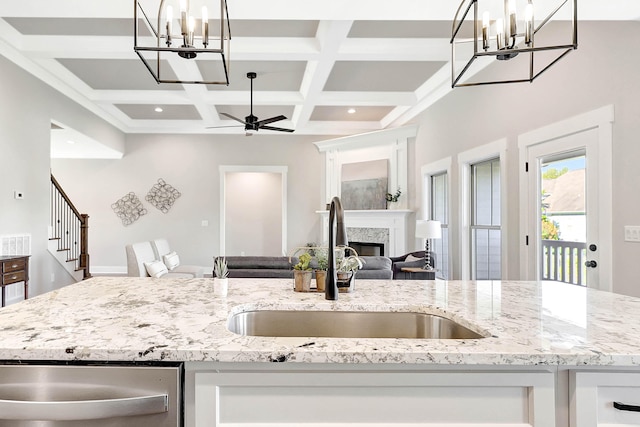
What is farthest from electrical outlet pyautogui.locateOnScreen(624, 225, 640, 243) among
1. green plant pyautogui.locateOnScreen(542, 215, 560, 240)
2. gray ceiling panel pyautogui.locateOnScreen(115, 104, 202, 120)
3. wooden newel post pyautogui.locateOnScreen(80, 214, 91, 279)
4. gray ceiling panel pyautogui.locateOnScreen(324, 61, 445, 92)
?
wooden newel post pyautogui.locateOnScreen(80, 214, 91, 279)

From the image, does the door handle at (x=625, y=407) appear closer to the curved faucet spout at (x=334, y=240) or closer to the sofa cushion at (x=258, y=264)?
the curved faucet spout at (x=334, y=240)

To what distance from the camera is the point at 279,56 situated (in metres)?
4.08

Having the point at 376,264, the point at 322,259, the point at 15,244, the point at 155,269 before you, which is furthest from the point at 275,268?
the point at 15,244

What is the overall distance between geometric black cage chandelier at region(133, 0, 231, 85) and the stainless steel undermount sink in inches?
46.7

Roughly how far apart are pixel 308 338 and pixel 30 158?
5217mm

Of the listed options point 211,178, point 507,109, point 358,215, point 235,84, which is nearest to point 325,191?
point 358,215

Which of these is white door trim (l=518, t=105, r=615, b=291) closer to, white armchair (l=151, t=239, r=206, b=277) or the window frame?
the window frame

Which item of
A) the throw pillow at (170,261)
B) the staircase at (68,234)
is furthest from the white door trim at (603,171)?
the staircase at (68,234)

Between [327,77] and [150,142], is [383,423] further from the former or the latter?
[150,142]

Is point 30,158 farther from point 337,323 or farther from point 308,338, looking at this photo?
point 308,338

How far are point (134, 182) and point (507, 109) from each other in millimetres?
6967

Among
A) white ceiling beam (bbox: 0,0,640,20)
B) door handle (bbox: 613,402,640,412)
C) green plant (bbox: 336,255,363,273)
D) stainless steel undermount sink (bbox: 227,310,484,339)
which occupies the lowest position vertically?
door handle (bbox: 613,402,640,412)

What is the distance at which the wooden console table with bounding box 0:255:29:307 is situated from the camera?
370 cm

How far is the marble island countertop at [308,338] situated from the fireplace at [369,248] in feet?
16.3
